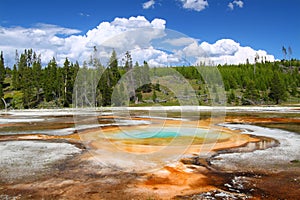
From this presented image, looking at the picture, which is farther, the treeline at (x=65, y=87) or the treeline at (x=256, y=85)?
the treeline at (x=256, y=85)

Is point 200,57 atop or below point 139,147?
atop

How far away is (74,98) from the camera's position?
6631 cm

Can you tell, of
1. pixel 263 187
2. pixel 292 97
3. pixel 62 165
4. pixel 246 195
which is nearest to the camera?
pixel 246 195

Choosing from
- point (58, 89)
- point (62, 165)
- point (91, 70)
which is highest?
point (91, 70)

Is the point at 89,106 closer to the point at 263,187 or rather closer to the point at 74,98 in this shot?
the point at 74,98

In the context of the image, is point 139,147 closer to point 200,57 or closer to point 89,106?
point 200,57

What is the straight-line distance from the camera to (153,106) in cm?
5938

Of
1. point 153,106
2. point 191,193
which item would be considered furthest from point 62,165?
point 153,106

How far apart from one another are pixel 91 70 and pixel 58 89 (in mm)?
8830

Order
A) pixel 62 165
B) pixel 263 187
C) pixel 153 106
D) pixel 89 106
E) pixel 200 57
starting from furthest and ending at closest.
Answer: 1. pixel 89 106
2. pixel 153 106
3. pixel 200 57
4. pixel 62 165
5. pixel 263 187

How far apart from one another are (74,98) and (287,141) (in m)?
56.1

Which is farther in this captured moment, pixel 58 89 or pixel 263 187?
pixel 58 89

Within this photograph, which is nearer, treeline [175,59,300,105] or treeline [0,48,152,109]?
treeline [0,48,152,109]

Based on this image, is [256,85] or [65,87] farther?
[256,85]
